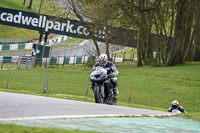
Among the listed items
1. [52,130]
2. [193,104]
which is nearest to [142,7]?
[193,104]

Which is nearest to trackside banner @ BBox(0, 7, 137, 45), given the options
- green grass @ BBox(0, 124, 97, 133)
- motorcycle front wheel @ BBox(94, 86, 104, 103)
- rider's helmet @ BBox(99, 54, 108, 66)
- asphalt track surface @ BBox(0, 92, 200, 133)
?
rider's helmet @ BBox(99, 54, 108, 66)

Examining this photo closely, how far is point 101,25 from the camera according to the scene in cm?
4759

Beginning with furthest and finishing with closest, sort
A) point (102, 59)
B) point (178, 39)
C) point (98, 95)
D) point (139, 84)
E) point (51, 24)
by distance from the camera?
point (51, 24) < point (178, 39) < point (139, 84) < point (102, 59) < point (98, 95)

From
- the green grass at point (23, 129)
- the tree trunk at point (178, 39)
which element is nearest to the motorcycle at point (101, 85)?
the green grass at point (23, 129)

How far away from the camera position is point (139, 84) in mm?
35906

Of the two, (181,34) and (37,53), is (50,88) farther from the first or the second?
(181,34)

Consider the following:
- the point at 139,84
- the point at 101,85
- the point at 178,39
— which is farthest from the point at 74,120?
the point at 178,39

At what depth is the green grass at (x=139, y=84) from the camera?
95.0ft

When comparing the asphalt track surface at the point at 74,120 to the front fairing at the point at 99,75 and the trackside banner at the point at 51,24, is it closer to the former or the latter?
the front fairing at the point at 99,75

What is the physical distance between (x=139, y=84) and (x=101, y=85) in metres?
19.1

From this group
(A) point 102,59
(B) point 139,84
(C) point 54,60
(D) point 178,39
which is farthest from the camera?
(C) point 54,60

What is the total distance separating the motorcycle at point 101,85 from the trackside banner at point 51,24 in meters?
31.1

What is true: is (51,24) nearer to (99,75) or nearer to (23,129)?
(99,75)

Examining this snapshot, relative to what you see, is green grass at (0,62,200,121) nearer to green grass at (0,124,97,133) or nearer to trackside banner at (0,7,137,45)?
trackside banner at (0,7,137,45)
